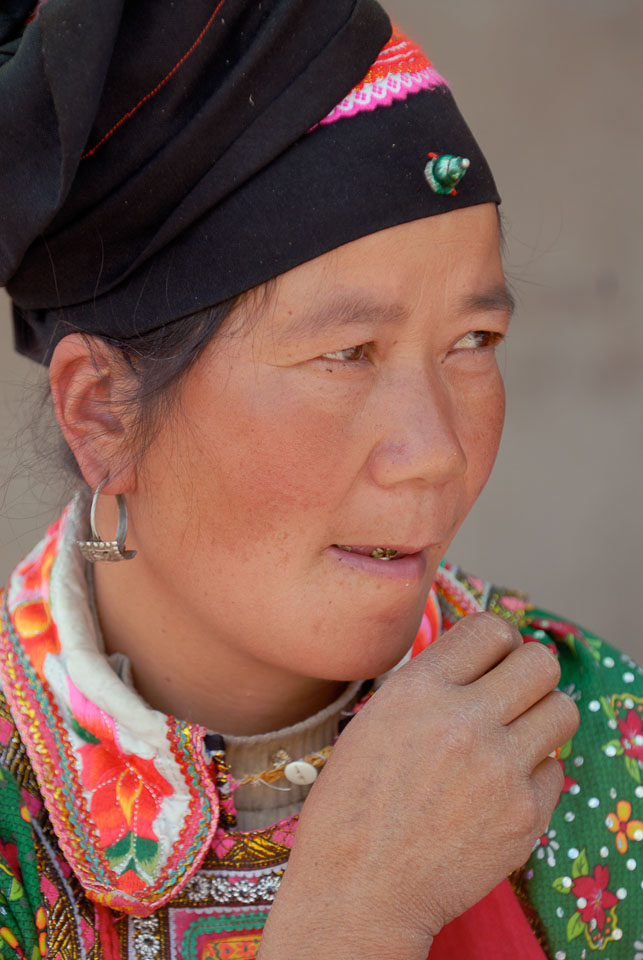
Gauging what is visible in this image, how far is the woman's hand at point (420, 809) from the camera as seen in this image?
4.14ft

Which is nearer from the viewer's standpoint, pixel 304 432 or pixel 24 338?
pixel 304 432

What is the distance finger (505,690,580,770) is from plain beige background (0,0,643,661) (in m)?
2.20

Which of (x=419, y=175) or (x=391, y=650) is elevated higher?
(x=419, y=175)

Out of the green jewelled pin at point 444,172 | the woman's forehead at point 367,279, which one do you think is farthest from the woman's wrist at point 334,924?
the green jewelled pin at point 444,172

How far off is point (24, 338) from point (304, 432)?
0.60m

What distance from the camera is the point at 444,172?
143 centimetres

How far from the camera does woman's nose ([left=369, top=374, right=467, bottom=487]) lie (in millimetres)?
1367

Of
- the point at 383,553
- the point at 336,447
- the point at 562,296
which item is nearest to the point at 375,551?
the point at 383,553

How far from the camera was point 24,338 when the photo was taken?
1733mm

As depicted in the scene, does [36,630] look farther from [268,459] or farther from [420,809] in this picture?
[420,809]

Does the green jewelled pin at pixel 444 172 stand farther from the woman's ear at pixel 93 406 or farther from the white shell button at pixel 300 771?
the white shell button at pixel 300 771

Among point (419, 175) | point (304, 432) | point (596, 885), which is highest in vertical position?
point (419, 175)

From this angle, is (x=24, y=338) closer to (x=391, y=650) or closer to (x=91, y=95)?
(x=91, y=95)

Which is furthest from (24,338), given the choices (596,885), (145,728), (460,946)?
(596,885)
